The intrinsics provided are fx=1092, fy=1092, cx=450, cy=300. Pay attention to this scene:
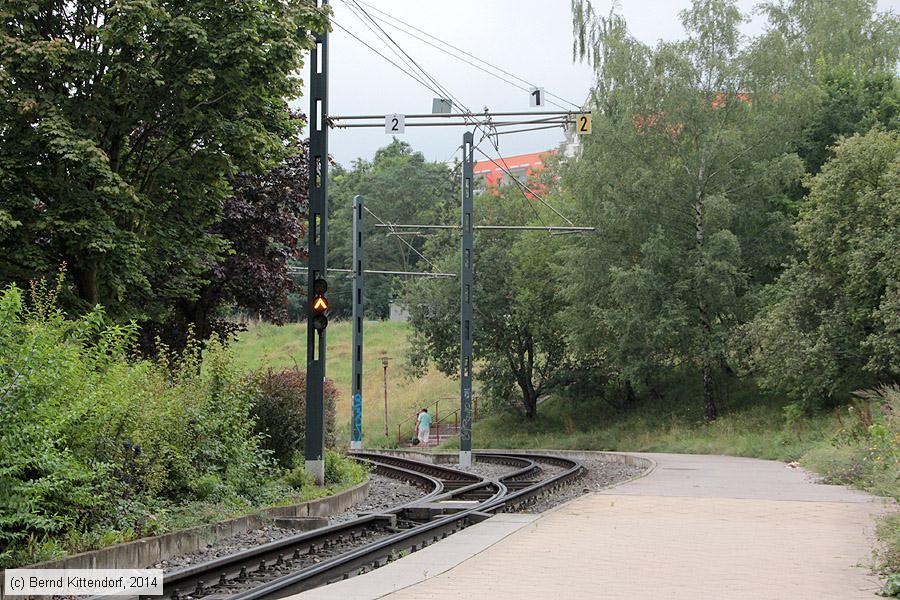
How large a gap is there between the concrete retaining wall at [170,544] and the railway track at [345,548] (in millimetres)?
1039

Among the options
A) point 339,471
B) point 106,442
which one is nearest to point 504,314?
point 339,471

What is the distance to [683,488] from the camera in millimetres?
21375

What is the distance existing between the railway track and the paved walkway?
642mm

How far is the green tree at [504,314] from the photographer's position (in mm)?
53094

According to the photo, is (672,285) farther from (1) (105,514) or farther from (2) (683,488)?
(1) (105,514)

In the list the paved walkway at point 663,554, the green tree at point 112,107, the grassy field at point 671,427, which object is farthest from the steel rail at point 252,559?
the grassy field at point 671,427

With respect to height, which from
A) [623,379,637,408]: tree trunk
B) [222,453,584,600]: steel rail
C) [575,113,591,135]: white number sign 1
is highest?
[575,113,591,135]: white number sign 1

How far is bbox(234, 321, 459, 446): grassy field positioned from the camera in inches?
2309

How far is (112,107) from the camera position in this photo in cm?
1955

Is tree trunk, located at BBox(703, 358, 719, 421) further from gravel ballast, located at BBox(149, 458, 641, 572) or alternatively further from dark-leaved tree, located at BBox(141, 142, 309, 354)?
dark-leaved tree, located at BBox(141, 142, 309, 354)

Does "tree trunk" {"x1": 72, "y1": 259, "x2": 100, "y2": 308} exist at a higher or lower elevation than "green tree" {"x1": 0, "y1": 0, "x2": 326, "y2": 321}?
lower

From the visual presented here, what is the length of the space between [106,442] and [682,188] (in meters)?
35.9

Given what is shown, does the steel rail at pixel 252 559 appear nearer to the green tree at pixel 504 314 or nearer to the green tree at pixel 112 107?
the green tree at pixel 112 107

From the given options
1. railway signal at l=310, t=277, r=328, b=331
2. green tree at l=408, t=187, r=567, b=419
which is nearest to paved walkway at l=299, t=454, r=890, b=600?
railway signal at l=310, t=277, r=328, b=331
